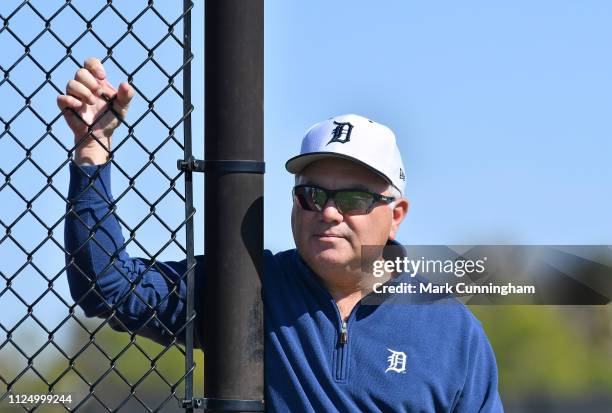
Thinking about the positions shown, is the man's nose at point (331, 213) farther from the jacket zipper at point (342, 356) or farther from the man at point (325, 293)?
→ the jacket zipper at point (342, 356)

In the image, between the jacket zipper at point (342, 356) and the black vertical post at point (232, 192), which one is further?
the jacket zipper at point (342, 356)

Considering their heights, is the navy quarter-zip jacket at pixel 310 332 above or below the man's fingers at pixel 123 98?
below

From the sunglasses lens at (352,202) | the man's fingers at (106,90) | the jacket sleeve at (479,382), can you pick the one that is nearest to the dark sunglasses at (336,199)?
the sunglasses lens at (352,202)

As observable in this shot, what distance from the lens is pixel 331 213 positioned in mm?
3123

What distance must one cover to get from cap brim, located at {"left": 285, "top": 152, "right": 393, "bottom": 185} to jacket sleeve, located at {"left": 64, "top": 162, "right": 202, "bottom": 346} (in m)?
0.39

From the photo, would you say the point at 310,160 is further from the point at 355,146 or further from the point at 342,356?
the point at 342,356

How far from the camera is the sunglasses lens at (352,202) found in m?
3.17

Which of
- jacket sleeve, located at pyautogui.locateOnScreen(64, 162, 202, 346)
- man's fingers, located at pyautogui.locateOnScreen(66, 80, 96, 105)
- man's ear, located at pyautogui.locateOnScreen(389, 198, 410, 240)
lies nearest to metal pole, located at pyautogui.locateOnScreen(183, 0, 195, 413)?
jacket sleeve, located at pyautogui.locateOnScreen(64, 162, 202, 346)

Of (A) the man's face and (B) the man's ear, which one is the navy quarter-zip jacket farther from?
(B) the man's ear

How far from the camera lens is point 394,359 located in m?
3.11

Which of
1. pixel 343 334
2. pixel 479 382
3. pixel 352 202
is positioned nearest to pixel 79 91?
pixel 352 202

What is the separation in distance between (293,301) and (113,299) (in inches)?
18.9

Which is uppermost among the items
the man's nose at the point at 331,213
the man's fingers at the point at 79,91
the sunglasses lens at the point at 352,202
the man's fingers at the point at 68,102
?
the man's fingers at the point at 79,91

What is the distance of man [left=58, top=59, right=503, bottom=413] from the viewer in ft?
9.91
